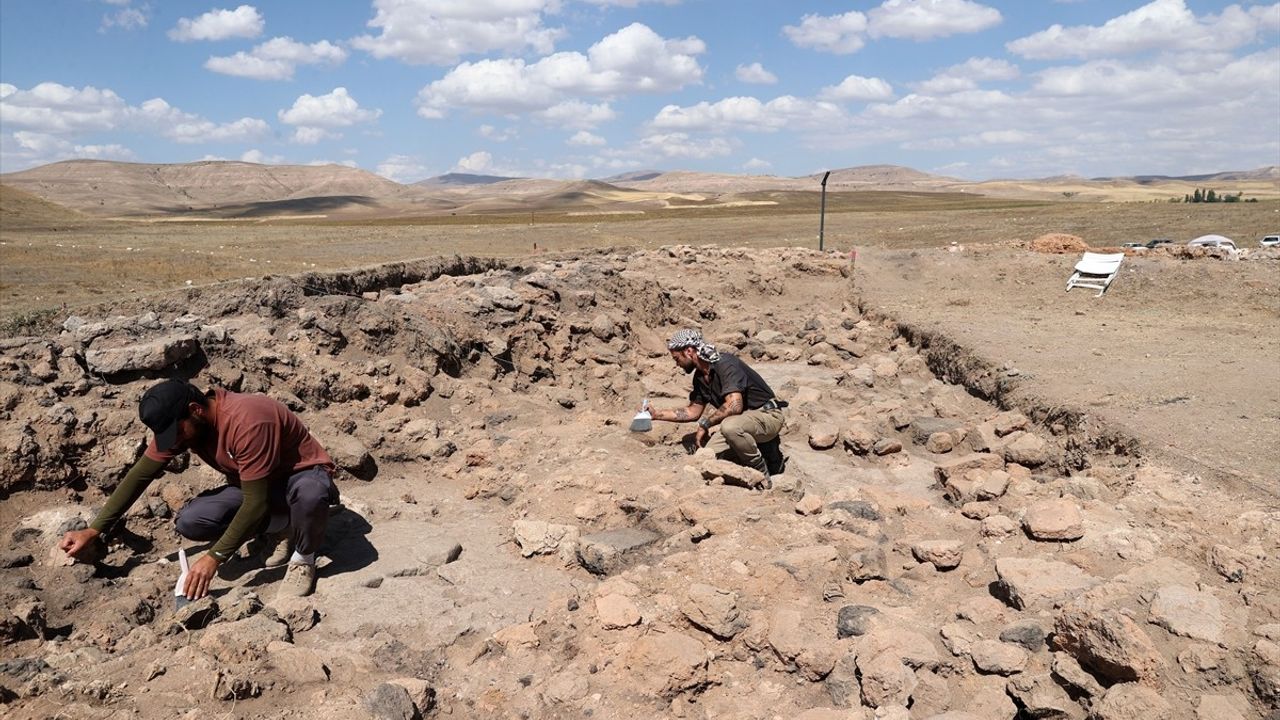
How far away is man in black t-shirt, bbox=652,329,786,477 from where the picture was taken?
18.9 ft

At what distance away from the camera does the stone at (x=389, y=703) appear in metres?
3.08

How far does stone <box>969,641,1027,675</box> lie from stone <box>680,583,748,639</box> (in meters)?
1.04

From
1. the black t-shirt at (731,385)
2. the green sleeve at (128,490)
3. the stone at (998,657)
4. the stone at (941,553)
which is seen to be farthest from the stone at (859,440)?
the green sleeve at (128,490)

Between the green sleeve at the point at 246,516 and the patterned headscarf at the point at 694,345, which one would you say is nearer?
the green sleeve at the point at 246,516

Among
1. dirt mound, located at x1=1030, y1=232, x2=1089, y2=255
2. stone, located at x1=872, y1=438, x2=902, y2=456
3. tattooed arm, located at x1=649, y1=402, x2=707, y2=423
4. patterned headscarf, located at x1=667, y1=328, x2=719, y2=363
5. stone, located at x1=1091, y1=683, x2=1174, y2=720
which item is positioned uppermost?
dirt mound, located at x1=1030, y1=232, x2=1089, y2=255

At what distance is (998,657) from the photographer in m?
3.30

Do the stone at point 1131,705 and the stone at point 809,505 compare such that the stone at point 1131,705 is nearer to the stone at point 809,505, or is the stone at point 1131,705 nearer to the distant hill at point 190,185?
the stone at point 809,505

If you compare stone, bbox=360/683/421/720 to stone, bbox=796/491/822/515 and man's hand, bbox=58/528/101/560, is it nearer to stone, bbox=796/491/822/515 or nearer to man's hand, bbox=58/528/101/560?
man's hand, bbox=58/528/101/560

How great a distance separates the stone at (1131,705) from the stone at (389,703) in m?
2.72

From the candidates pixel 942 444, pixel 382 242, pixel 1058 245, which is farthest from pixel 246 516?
pixel 382 242

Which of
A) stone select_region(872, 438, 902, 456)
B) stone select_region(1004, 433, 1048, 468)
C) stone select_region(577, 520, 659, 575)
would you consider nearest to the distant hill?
stone select_region(872, 438, 902, 456)

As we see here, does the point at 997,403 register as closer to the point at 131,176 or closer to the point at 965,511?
the point at 965,511

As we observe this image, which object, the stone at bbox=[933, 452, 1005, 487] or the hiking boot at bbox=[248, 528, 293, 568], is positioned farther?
the stone at bbox=[933, 452, 1005, 487]

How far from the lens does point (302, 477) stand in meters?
4.24
